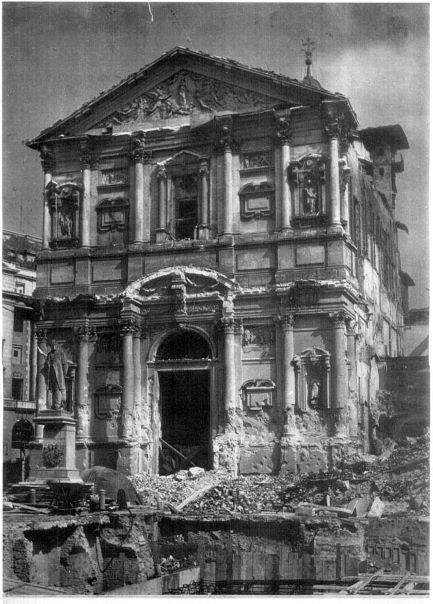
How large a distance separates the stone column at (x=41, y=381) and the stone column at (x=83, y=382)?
956 mm

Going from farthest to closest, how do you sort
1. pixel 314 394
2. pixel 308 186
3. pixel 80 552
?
pixel 308 186
pixel 314 394
pixel 80 552

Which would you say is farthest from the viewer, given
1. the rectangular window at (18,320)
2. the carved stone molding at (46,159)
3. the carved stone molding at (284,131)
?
the rectangular window at (18,320)

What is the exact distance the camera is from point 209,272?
886 inches

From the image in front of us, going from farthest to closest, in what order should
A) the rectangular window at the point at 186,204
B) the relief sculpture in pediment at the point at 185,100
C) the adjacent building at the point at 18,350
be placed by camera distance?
the adjacent building at the point at 18,350, the rectangular window at the point at 186,204, the relief sculpture in pediment at the point at 185,100

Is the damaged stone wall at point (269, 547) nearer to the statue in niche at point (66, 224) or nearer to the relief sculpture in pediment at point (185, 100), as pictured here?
the statue in niche at point (66, 224)

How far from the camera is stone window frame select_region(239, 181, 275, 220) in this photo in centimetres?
2259

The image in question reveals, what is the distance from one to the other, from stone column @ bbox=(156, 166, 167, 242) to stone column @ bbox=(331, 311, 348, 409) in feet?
17.3

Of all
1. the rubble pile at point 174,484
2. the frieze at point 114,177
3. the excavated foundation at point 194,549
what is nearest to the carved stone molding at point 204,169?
the frieze at point 114,177

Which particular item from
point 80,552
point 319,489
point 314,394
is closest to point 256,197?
point 314,394

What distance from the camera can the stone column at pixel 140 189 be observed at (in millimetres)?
23500

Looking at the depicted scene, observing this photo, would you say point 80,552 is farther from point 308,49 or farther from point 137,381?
point 308,49

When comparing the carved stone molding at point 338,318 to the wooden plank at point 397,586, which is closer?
the wooden plank at point 397,586

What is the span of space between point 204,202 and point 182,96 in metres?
3.08

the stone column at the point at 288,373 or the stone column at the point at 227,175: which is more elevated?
the stone column at the point at 227,175
